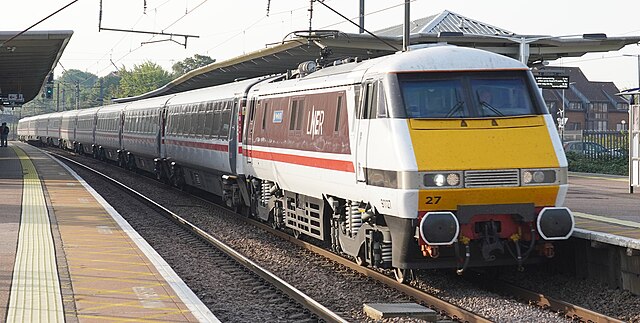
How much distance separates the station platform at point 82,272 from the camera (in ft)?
31.0

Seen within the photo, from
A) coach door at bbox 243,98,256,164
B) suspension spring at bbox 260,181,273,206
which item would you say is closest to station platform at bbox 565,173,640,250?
suspension spring at bbox 260,181,273,206

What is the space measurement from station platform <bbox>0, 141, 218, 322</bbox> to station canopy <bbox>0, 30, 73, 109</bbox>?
10034 millimetres

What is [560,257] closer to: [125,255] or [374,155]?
[374,155]

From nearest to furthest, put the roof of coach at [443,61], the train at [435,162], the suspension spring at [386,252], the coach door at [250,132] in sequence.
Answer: the train at [435,162]
the roof of coach at [443,61]
the suspension spring at [386,252]
the coach door at [250,132]

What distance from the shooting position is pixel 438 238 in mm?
10594

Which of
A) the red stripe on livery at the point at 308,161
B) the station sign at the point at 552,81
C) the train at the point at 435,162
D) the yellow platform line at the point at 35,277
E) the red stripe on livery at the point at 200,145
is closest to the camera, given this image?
the yellow platform line at the point at 35,277

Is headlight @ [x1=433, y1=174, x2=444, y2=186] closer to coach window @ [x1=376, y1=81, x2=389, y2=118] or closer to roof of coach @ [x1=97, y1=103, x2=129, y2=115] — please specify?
coach window @ [x1=376, y1=81, x2=389, y2=118]

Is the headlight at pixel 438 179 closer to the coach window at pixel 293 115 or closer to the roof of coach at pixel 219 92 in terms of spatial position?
the coach window at pixel 293 115

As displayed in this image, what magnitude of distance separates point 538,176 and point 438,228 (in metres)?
1.49

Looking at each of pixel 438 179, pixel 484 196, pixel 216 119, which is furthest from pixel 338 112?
pixel 216 119

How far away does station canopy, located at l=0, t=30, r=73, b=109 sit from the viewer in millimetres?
29656

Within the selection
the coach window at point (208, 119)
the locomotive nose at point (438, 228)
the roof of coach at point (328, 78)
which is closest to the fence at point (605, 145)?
the coach window at point (208, 119)

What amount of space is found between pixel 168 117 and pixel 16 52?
908 centimetres

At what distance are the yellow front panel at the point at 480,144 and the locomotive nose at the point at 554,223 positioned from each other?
0.57 m
